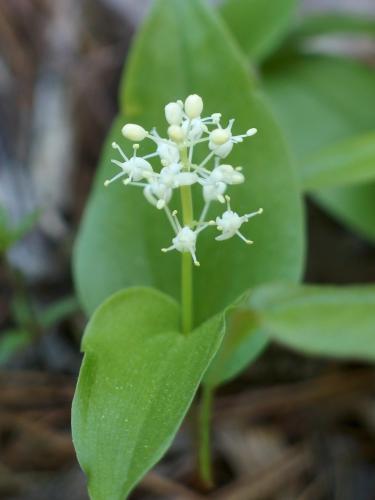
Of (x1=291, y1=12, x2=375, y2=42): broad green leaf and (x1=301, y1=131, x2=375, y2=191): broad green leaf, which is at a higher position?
(x1=291, y1=12, x2=375, y2=42): broad green leaf

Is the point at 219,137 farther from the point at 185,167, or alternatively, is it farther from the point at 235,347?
the point at 235,347

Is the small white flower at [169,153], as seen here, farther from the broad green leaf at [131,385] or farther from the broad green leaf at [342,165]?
the broad green leaf at [342,165]

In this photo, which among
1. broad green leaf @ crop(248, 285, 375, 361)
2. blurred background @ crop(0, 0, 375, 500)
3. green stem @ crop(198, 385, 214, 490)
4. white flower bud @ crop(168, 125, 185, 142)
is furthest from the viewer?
blurred background @ crop(0, 0, 375, 500)

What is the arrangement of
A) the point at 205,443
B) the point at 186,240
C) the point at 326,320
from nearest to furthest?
the point at 326,320 < the point at 186,240 < the point at 205,443

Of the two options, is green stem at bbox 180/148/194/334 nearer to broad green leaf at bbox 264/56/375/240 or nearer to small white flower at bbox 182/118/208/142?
small white flower at bbox 182/118/208/142

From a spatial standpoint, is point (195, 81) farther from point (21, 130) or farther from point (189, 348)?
point (21, 130)

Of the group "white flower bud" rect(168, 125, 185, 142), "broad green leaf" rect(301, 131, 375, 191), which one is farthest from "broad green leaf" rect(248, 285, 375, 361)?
"broad green leaf" rect(301, 131, 375, 191)

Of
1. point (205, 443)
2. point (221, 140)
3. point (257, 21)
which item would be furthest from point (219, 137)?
point (257, 21)

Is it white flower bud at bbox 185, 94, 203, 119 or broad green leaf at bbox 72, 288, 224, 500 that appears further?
white flower bud at bbox 185, 94, 203, 119
